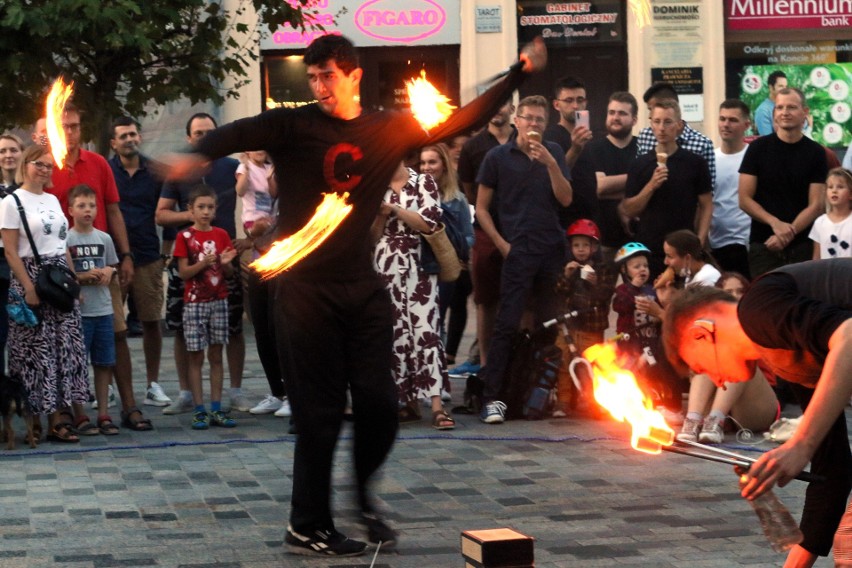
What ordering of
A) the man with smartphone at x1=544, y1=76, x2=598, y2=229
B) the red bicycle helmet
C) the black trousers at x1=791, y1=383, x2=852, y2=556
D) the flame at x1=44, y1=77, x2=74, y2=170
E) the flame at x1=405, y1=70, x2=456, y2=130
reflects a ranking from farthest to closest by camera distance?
the man with smartphone at x1=544, y1=76, x2=598, y2=229 → the red bicycle helmet → the flame at x1=44, y1=77, x2=74, y2=170 → the flame at x1=405, y1=70, x2=456, y2=130 → the black trousers at x1=791, y1=383, x2=852, y2=556

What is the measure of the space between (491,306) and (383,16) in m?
8.21

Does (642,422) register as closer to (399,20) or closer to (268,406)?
(268,406)

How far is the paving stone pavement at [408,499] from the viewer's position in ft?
20.0

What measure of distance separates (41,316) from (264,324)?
56.8 inches

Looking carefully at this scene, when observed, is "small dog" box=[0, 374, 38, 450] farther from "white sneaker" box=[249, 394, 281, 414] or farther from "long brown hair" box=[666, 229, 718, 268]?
"long brown hair" box=[666, 229, 718, 268]

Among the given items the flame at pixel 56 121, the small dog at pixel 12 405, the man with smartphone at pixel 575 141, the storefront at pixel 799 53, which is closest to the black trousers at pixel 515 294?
the man with smartphone at pixel 575 141

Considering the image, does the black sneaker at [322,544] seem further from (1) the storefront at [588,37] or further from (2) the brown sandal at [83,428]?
(1) the storefront at [588,37]

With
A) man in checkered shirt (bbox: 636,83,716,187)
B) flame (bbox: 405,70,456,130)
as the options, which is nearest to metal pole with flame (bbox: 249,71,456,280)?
flame (bbox: 405,70,456,130)

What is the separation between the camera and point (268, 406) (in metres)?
9.77

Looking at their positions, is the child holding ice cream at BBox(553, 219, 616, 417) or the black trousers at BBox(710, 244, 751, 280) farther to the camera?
the black trousers at BBox(710, 244, 751, 280)

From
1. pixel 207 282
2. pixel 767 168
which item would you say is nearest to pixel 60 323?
pixel 207 282

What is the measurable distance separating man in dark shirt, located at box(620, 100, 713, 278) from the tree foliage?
317 cm

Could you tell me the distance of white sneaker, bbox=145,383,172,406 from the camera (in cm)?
1005

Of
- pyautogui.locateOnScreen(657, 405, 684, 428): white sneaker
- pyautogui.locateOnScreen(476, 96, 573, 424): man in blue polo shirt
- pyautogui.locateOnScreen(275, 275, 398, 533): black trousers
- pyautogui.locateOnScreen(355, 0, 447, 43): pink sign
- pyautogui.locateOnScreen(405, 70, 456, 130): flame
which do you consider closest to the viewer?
pyautogui.locateOnScreen(275, 275, 398, 533): black trousers
